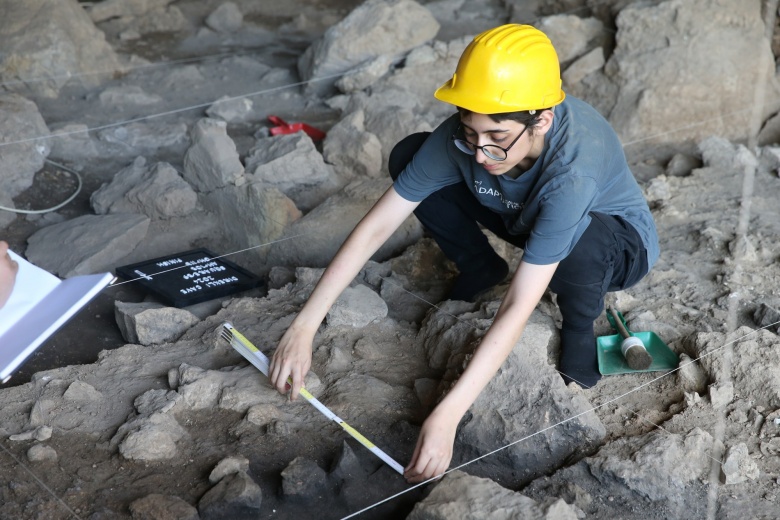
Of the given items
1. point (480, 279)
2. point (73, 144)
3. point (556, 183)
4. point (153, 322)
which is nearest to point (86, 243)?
point (153, 322)

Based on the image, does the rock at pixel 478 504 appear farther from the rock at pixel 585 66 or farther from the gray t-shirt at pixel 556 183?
the rock at pixel 585 66

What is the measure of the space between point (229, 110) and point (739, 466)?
4000mm

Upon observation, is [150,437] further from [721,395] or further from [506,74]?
[721,395]

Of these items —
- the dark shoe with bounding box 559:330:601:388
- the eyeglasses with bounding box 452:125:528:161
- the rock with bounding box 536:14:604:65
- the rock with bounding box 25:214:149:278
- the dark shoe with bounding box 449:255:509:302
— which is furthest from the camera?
the rock with bounding box 536:14:604:65

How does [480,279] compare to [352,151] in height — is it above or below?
above

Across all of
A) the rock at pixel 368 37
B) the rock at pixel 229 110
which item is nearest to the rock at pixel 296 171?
the rock at pixel 229 110

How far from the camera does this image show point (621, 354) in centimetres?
280

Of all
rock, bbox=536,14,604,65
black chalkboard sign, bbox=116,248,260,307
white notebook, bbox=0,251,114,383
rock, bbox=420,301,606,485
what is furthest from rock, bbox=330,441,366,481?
rock, bbox=536,14,604,65

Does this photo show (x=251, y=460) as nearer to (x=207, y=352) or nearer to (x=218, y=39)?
(x=207, y=352)

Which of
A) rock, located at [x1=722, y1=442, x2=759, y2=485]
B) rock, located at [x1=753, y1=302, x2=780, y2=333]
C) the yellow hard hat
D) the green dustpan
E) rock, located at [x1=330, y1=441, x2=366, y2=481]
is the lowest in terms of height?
the green dustpan

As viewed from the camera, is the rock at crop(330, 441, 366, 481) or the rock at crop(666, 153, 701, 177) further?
the rock at crop(666, 153, 701, 177)

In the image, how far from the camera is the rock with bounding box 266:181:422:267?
144 inches

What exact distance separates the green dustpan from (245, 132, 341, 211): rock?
1.82m

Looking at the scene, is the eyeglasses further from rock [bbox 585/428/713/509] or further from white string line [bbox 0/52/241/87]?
white string line [bbox 0/52/241/87]
